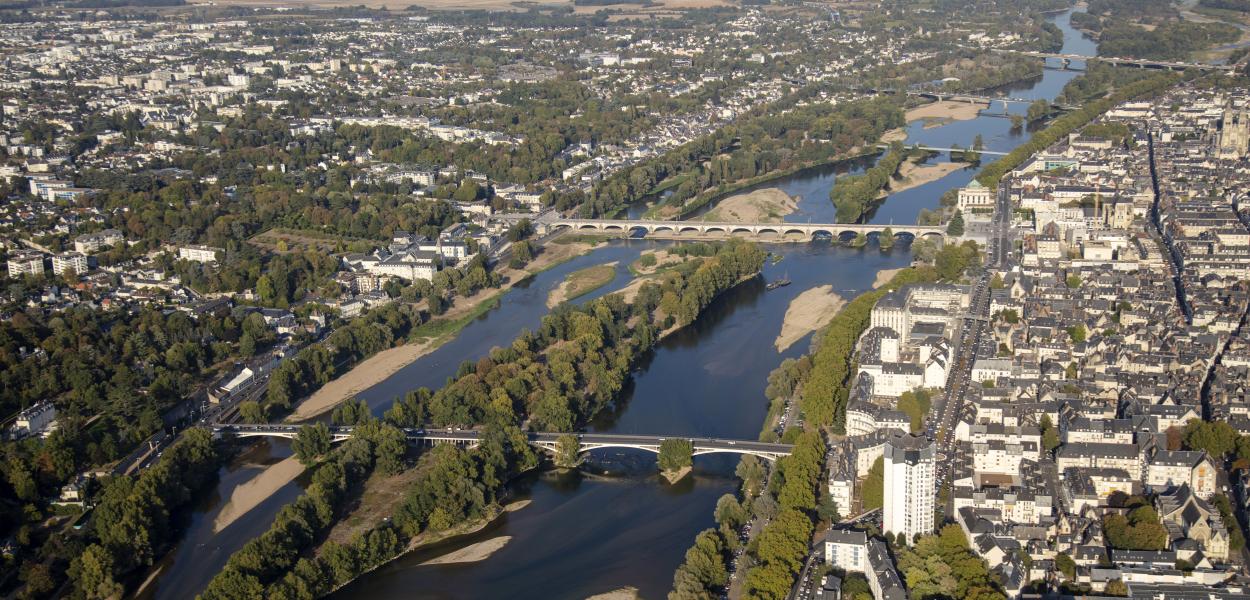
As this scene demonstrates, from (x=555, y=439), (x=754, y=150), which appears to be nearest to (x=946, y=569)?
(x=555, y=439)

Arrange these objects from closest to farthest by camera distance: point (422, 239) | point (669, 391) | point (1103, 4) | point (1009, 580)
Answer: point (1009, 580) → point (669, 391) → point (422, 239) → point (1103, 4)

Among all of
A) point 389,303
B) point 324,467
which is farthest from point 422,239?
point 324,467

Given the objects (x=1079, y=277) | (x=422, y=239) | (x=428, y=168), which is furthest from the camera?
(x=428, y=168)

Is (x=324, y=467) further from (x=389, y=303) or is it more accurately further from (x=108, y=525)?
(x=389, y=303)

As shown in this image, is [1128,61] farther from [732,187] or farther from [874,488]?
[874,488]

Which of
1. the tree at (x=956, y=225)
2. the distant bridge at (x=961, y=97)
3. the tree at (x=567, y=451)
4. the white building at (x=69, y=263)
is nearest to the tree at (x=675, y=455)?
the tree at (x=567, y=451)

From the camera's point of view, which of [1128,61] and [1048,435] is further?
[1128,61]

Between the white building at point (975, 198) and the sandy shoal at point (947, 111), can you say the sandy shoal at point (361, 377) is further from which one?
the sandy shoal at point (947, 111)
